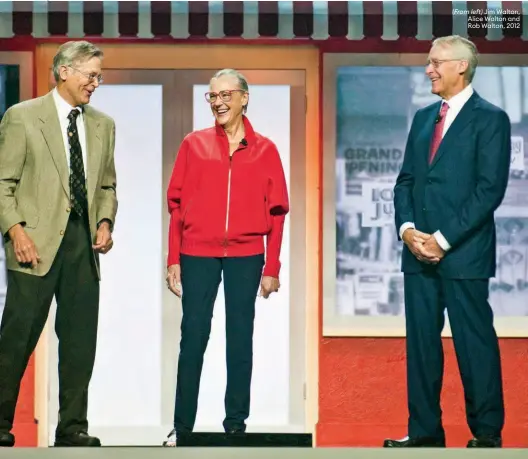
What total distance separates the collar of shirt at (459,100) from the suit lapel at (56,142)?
6.59ft

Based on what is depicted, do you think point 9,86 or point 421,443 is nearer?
point 421,443

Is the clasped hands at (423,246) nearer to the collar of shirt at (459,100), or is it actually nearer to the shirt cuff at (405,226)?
the shirt cuff at (405,226)

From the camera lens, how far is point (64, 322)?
829cm

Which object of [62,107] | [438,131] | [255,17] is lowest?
[438,131]

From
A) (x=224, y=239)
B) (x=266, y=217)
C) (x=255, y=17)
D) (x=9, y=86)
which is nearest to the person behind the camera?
(x=224, y=239)

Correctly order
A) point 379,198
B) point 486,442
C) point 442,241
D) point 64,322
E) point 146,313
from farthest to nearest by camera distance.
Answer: point 146,313, point 379,198, point 64,322, point 442,241, point 486,442

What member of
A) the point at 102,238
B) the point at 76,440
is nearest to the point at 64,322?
the point at 102,238

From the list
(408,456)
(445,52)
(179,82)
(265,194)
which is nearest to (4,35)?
(179,82)

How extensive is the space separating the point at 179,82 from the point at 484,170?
3.01 meters

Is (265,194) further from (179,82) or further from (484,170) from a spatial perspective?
(179,82)

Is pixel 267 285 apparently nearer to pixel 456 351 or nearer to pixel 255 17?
pixel 456 351

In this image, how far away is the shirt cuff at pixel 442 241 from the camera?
8180 millimetres

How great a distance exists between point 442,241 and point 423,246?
0.36 ft

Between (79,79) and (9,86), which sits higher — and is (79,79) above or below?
below
